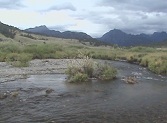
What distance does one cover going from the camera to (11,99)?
2736cm

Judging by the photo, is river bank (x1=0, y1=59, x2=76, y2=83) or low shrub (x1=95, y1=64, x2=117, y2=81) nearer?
low shrub (x1=95, y1=64, x2=117, y2=81)

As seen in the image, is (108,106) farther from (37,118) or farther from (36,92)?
(36,92)

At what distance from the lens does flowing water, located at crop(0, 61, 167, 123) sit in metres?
21.5

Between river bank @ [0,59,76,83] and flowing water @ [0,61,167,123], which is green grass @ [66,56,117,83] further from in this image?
river bank @ [0,59,76,83]

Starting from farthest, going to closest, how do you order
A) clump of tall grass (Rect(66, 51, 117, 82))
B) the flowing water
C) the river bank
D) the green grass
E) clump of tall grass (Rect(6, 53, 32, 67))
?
clump of tall grass (Rect(6, 53, 32, 67)) < the river bank < clump of tall grass (Rect(66, 51, 117, 82)) < the green grass < the flowing water

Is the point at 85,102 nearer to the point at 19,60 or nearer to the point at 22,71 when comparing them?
the point at 22,71

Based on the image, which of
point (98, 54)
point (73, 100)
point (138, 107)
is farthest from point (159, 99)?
point (98, 54)

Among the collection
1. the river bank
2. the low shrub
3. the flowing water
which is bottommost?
the river bank

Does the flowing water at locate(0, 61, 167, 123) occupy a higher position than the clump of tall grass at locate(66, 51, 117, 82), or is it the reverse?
the clump of tall grass at locate(66, 51, 117, 82)

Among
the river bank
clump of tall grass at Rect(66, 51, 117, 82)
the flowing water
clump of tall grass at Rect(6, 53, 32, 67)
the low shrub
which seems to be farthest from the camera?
clump of tall grass at Rect(6, 53, 32, 67)

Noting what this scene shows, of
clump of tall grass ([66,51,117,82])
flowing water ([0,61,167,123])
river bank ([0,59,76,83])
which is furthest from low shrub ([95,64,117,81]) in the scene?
river bank ([0,59,76,83])

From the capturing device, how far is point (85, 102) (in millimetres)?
26609

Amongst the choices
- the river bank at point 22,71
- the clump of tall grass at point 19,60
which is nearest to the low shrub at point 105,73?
the river bank at point 22,71

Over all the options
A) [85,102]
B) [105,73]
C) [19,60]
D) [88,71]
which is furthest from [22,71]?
[85,102]
